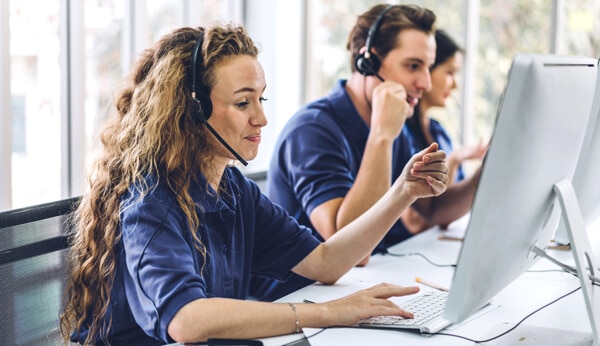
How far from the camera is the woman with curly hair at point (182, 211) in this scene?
1212 mm

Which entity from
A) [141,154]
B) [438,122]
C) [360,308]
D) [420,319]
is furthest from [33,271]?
[438,122]

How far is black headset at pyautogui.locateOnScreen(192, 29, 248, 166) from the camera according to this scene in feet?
4.58

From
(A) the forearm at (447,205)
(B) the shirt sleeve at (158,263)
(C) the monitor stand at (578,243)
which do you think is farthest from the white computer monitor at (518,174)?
(A) the forearm at (447,205)

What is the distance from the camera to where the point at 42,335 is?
1465mm

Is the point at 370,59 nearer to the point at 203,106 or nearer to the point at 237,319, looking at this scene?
the point at 203,106

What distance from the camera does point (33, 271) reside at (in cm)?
142

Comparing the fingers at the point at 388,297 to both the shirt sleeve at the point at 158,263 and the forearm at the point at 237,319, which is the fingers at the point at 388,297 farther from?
the shirt sleeve at the point at 158,263

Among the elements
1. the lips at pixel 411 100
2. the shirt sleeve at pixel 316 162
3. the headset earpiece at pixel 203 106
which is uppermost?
the lips at pixel 411 100

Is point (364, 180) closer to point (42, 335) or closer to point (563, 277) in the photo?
point (563, 277)

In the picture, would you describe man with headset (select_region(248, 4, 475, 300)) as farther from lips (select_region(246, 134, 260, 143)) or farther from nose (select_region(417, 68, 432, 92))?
lips (select_region(246, 134, 260, 143))

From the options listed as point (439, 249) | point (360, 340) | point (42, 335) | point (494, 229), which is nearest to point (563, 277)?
point (439, 249)

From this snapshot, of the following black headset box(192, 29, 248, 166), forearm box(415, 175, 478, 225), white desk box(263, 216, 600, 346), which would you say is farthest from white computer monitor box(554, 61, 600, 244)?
forearm box(415, 175, 478, 225)

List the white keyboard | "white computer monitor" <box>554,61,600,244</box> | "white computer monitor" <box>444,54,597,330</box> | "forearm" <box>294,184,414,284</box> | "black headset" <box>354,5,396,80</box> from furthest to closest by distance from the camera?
"black headset" <box>354,5,396,80</box>
"forearm" <box>294,184,414,284</box>
"white computer monitor" <box>554,61,600,244</box>
the white keyboard
"white computer monitor" <box>444,54,597,330</box>

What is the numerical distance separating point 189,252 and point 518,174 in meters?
0.56
